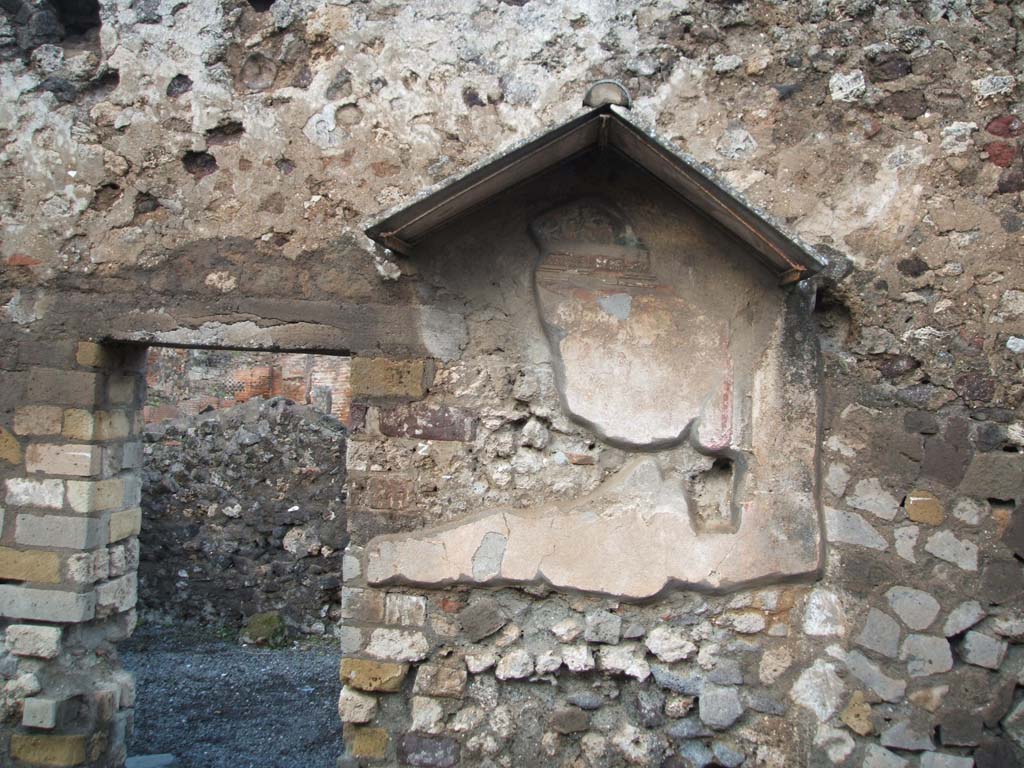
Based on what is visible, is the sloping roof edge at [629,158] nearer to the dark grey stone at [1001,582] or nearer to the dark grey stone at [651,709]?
the dark grey stone at [1001,582]

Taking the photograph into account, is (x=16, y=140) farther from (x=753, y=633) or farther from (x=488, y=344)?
(x=753, y=633)

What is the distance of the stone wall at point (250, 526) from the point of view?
674 cm

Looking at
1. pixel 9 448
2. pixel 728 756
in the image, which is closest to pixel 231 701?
pixel 9 448

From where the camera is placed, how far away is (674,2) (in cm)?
324

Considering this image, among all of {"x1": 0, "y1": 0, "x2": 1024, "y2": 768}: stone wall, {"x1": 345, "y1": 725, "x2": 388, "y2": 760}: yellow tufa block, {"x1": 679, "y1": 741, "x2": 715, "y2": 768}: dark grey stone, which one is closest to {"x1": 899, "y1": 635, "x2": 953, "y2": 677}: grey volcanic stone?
{"x1": 0, "y1": 0, "x2": 1024, "y2": 768}: stone wall

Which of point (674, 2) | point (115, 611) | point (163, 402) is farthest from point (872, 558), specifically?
point (163, 402)

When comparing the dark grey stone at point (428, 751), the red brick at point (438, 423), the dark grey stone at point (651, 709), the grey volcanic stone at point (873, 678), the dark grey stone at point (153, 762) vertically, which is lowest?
the dark grey stone at point (153, 762)

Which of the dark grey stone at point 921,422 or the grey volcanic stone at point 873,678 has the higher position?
the dark grey stone at point 921,422

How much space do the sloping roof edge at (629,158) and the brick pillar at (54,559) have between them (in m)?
1.61

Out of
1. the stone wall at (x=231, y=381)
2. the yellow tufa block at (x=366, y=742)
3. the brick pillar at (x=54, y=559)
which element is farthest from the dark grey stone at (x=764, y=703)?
the stone wall at (x=231, y=381)

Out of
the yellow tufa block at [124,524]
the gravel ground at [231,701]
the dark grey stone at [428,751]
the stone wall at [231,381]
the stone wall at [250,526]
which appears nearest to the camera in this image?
the dark grey stone at [428,751]

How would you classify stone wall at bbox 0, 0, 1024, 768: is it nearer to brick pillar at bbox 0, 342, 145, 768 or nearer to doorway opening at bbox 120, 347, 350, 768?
brick pillar at bbox 0, 342, 145, 768

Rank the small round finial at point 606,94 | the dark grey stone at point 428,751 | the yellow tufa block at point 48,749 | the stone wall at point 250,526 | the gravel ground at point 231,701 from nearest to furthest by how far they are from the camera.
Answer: the small round finial at point 606,94 < the dark grey stone at point 428,751 < the yellow tufa block at point 48,749 < the gravel ground at point 231,701 < the stone wall at point 250,526

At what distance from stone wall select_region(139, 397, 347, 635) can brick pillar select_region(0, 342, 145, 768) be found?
3196 mm
